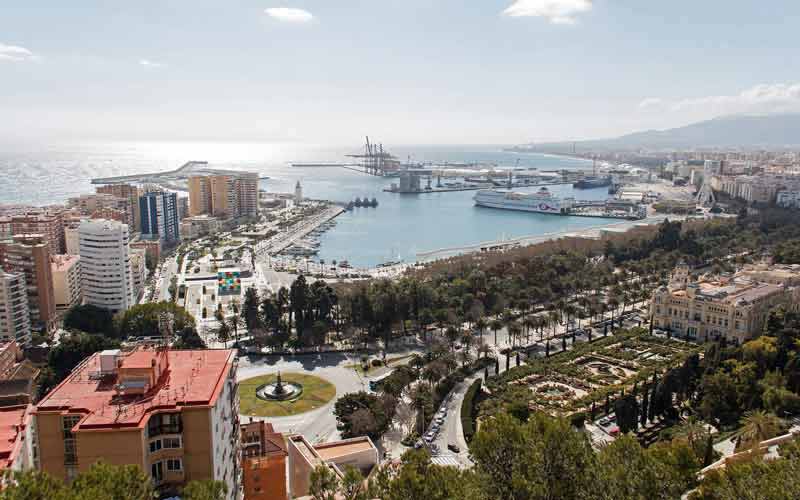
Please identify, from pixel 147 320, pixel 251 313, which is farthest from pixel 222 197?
pixel 251 313

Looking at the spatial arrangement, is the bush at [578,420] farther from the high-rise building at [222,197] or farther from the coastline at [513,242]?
the high-rise building at [222,197]

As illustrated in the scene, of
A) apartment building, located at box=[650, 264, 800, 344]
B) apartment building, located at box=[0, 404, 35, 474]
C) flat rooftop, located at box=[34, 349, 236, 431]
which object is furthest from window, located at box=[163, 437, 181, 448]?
apartment building, located at box=[650, 264, 800, 344]

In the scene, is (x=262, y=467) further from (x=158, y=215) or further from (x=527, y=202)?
(x=527, y=202)

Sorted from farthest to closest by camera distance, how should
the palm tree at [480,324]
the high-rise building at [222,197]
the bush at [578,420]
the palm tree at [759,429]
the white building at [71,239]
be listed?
the high-rise building at [222,197]
the white building at [71,239]
the palm tree at [480,324]
the bush at [578,420]
the palm tree at [759,429]

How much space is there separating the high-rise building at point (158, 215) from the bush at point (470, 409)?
23.2 meters

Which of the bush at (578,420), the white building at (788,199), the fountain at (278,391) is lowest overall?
the fountain at (278,391)

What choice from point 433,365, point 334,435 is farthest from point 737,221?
point 334,435

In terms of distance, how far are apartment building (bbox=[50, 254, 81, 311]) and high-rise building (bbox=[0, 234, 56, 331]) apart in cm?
87

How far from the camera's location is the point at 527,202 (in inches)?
1802

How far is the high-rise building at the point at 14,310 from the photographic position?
15.1 m

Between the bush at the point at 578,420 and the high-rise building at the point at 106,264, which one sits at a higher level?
the high-rise building at the point at 106,264

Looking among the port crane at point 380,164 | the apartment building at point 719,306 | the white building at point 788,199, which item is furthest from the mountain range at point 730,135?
the apartment building at point 719,306

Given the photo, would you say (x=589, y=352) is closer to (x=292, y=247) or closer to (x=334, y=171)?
(x=292, y=247)

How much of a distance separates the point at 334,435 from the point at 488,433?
5640 mm
